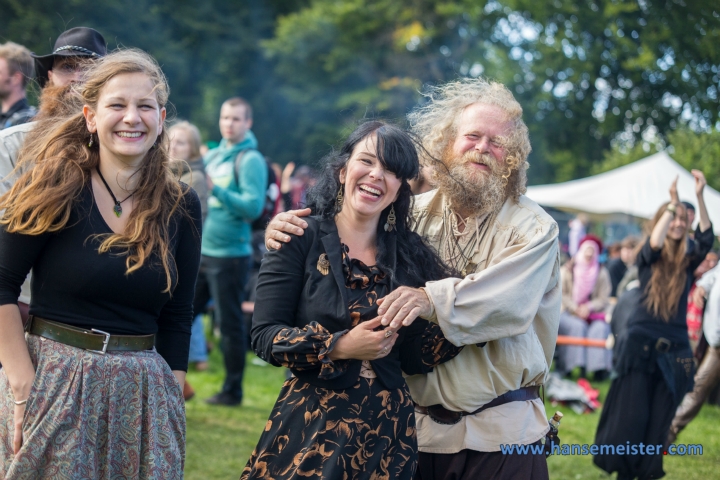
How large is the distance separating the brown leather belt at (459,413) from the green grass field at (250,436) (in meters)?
2.33

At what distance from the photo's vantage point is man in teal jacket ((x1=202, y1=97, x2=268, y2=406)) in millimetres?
6121

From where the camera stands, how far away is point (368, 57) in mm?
33344

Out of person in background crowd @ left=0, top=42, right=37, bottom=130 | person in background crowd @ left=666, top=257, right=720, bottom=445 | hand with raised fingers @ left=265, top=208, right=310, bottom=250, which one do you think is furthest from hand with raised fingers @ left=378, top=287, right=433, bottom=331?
person in background crowd @ left=666, top=257, right=720, bottom=445

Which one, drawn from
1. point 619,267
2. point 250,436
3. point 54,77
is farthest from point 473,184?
point 619,267

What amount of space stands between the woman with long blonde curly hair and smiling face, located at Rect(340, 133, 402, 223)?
2.08 ft

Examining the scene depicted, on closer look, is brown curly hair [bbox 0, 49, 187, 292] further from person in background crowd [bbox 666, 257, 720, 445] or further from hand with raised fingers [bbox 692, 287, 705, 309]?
hand with raised fingers [bbox 692, 287, 705, 309]

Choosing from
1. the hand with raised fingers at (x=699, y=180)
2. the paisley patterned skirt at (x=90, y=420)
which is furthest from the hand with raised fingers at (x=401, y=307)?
the hand with raised fingers at (x=699, y=180)

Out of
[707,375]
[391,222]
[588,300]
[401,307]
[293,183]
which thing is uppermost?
[293,183]

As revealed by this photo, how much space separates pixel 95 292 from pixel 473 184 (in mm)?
1494

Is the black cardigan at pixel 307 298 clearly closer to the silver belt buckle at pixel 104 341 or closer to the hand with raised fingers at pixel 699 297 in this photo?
the silver belt buckle at pixel 104 341

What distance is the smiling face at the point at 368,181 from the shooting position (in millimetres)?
2564

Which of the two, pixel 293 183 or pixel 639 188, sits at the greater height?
pixel 639 188

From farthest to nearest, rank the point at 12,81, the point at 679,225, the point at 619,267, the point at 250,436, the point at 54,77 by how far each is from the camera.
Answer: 1. the point at 619,267
2. the point at 250,436
3. the point at 679,225
4. the point at 12,81
5. the point at 54,77

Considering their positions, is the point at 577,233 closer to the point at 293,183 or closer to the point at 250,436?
the point at 293,183
